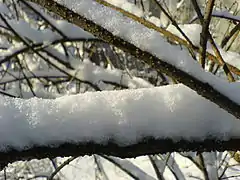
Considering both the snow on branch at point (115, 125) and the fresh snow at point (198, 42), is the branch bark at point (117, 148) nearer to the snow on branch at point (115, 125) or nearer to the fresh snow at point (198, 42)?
the snow on branch at point (115, 125)

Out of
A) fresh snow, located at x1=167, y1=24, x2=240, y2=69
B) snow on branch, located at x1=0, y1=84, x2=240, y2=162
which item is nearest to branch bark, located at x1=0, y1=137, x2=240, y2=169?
snow on branch, located at x1=0, y1=84, x2=240, y2=162

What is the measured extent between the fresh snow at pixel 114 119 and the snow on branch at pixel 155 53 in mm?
41

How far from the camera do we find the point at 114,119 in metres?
0.42

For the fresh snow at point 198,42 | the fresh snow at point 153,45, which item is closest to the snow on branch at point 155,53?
the fresh snow at point 153,45

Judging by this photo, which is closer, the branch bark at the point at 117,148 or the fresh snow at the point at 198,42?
Result: the branch bark at the point at 117,148

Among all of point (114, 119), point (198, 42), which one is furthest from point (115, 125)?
point (198, 42)

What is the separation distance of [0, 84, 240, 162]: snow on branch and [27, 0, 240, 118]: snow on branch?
0.04 m

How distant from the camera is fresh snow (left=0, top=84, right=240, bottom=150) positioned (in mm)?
410

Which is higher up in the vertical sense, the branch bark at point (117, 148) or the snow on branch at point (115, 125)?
the snow on branch at point (115, 125)

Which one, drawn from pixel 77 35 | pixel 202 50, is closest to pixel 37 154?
pixel 202 50

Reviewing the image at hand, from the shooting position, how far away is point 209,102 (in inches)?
17.3

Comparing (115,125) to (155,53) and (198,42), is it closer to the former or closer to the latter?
(155,53)

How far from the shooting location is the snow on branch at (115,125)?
408 mm

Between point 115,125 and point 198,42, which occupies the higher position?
point 198,42
